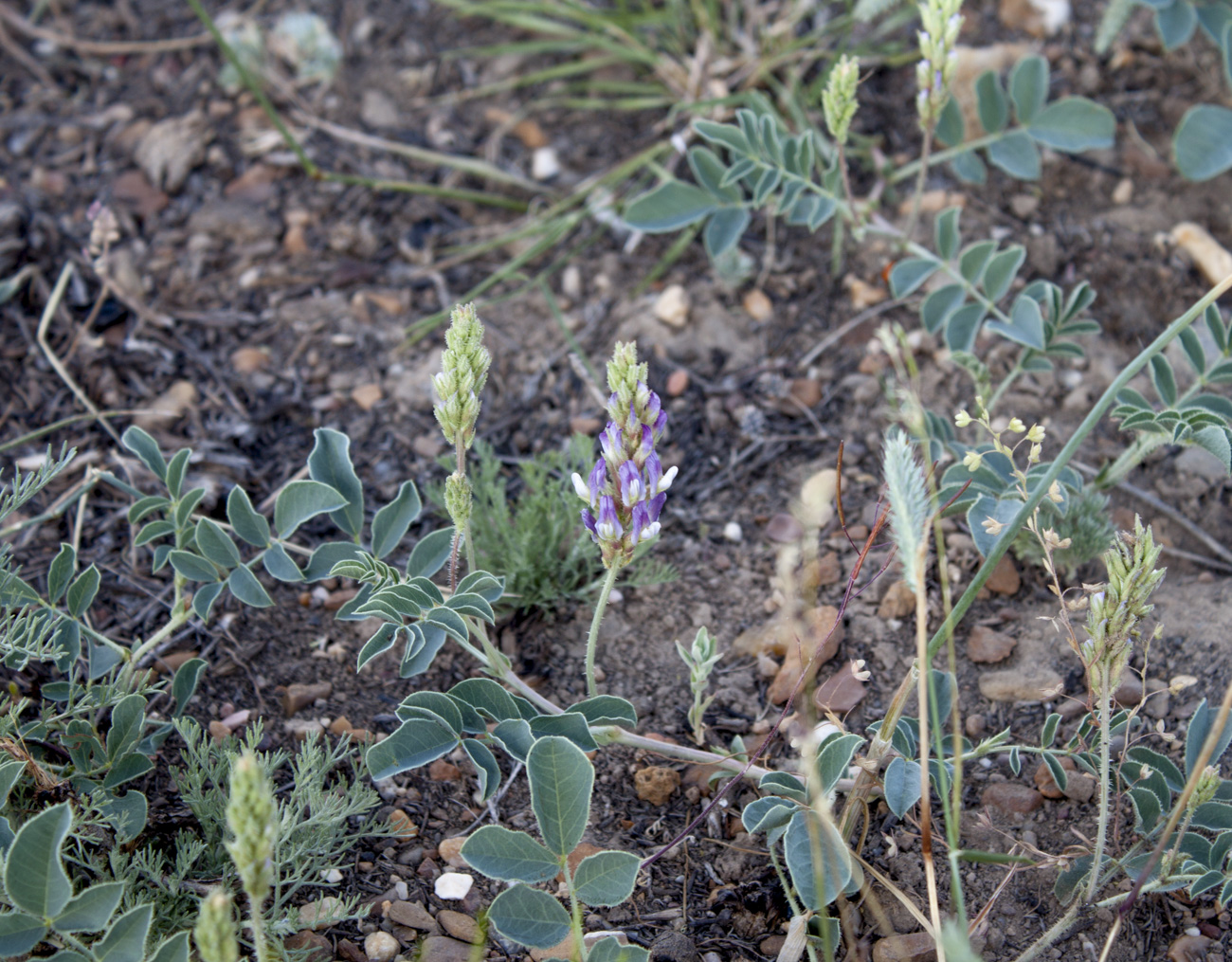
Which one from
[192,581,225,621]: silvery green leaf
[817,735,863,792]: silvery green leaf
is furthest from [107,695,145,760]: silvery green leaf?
[817,735,863,792]: silvery green leaf

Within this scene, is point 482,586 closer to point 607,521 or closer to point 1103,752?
point 607,521

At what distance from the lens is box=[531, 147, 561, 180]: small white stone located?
3.64 metres

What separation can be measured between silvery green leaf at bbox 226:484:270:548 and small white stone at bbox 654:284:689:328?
4.89 ft

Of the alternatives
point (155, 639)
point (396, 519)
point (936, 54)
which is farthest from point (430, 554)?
point (936, 54)

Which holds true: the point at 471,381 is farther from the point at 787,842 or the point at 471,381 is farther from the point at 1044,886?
the point at 1044,886

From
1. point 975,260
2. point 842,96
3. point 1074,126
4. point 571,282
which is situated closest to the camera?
point 842,96

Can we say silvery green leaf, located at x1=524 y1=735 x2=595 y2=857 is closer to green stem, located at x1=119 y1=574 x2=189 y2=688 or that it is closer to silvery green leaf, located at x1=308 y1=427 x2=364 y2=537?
silvery green leaf, located at x1=308 y1=427 x2=364 y2=537

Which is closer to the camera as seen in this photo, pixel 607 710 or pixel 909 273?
pixel 607 710

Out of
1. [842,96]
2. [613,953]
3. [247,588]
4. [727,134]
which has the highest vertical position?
[842,96]

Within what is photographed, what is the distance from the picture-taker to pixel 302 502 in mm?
2086

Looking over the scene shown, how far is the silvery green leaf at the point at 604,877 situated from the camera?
1.65 metres

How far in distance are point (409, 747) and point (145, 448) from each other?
0.96m

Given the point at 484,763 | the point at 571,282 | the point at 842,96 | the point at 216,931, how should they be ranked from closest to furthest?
the point at 216,931
the point at 484,763
the point at 842,96
the point at 571,282

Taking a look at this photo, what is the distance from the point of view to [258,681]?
2355mm
